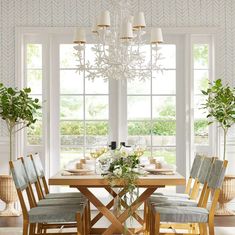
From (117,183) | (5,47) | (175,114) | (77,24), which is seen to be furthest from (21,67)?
(117,183)

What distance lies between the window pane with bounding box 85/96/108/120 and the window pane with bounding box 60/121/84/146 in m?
0.21

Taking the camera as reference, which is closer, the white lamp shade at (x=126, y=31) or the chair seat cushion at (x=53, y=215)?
the chair seat cushion at (x=53, y=215)

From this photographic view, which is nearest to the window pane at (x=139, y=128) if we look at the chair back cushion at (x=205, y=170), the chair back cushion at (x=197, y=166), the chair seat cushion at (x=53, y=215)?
the chair back cushion at (x=197, y=166)

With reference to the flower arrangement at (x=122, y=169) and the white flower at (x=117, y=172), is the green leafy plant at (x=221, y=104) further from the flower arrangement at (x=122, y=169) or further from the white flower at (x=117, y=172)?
the white flower at (x=117, y=172)

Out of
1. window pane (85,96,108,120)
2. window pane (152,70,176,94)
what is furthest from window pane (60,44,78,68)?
window pane (152,70,176,94)

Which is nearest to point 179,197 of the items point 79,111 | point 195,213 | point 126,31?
point 195,213

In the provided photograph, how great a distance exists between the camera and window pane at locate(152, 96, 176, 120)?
7797mm

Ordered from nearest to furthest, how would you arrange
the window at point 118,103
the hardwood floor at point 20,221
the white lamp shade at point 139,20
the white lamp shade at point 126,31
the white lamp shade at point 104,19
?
the white lamp shade at point 126,31, the white lamp shade at point 104,19, the white lamp shade at point 139,20, the hardwood floor at point 20,221, the window at point 118,103

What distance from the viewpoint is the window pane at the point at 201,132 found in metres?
7.78

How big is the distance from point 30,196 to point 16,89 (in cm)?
275

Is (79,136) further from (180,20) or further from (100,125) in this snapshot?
(180,20)

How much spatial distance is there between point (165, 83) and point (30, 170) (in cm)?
315

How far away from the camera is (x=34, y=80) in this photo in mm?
7746

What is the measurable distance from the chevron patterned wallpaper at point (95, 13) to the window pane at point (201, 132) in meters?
0.75
